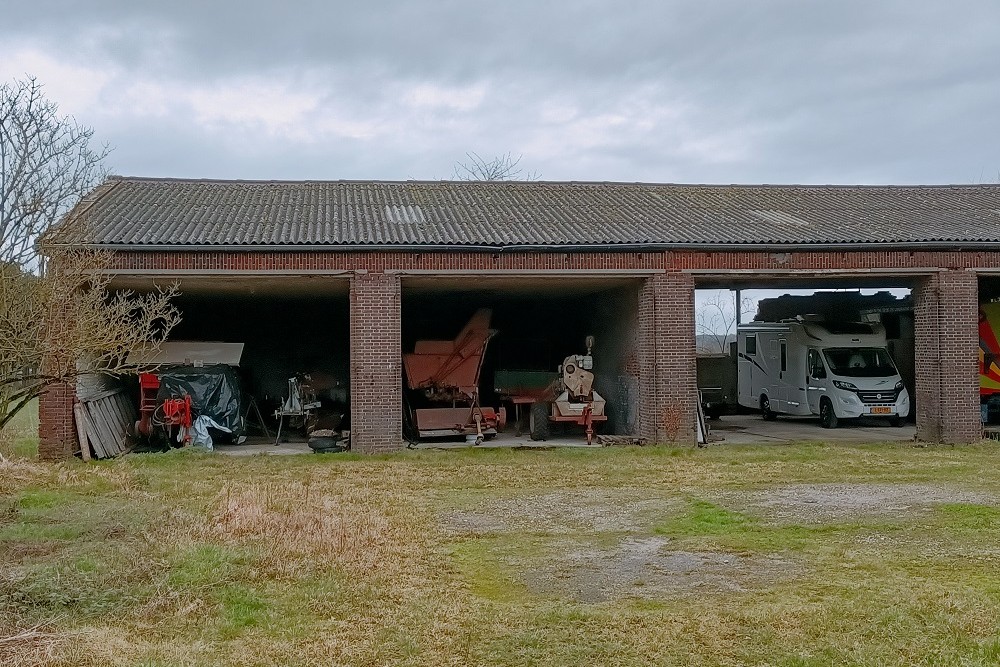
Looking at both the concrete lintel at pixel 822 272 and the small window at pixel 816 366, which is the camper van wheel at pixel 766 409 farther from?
the concrete lintel at pixel 822 272

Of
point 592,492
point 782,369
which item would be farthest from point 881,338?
point 592,492

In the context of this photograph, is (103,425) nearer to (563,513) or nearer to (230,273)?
(230,273)

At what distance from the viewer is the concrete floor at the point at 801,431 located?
18.1 metres

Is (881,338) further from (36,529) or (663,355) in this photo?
(36,529)

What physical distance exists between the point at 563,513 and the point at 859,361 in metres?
13.6

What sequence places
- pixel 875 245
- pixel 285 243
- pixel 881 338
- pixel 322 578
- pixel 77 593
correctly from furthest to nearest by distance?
1. pixel 881 338
2. pixel 875 245
3. pixel 285 243
4. pixel 322 578
5. pixel 77 593

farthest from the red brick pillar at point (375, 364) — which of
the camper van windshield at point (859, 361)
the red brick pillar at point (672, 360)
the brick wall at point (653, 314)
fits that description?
the camper van windshield at point (859, 361)

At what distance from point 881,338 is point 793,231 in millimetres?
5751

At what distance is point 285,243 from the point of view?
1531 centimetres

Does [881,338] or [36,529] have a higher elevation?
[881,338]

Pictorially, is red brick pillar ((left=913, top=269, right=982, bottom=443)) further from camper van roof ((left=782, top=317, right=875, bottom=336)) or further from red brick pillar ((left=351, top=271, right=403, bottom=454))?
red brick pillar ((left=351, top=271, right=403, bottom=454))

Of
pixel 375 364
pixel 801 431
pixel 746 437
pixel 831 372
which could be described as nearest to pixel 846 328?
pixel 831 372

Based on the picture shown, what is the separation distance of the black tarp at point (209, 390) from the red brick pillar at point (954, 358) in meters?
12.9

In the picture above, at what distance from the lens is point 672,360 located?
16188 millimetres
